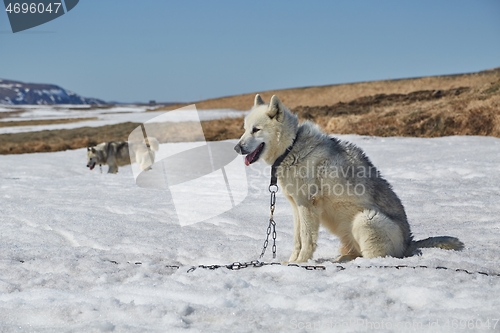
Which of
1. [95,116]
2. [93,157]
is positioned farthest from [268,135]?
[95,116]

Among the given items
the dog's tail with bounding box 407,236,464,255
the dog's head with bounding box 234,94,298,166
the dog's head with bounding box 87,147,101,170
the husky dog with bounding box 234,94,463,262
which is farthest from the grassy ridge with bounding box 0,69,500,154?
the dog's head with bounding box 234,94,298,166

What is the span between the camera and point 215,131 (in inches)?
923

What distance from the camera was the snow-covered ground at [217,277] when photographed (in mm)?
3049

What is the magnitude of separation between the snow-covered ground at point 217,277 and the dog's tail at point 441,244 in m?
0.09

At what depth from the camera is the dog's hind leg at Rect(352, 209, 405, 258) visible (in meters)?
4.35

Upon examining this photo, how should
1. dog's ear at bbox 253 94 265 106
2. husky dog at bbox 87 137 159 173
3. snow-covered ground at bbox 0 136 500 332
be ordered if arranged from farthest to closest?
husky dog at bbox 87 137 159 173, dog's ear at bbox 253 94 265 106, snow-covered ground at bbox 0 136 500 332

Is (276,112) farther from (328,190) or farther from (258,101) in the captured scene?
(328,190)

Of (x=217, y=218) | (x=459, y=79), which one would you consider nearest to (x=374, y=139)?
(x=217, y=218)

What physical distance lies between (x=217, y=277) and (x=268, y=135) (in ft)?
4.88

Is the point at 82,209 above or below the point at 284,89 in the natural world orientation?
below

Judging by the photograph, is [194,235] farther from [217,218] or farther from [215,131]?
[215,131]

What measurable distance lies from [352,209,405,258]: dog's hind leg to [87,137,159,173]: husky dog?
11.6m

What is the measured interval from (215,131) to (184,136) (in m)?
1.62

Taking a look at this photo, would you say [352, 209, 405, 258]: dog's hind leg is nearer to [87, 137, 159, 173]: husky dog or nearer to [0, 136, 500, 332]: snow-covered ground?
[0, 136, 500, 332]: snow-covered ground
